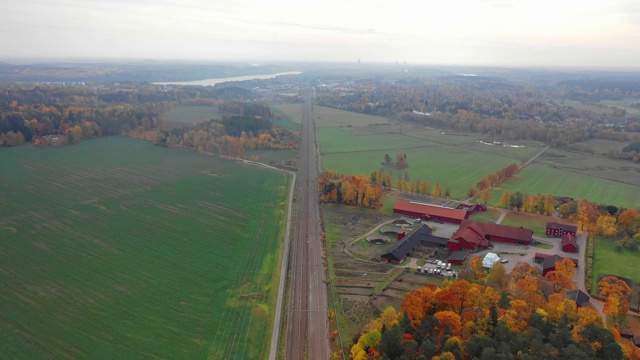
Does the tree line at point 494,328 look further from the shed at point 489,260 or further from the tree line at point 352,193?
the tree line at point 352,193

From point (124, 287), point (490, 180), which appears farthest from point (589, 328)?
point (490, 180)

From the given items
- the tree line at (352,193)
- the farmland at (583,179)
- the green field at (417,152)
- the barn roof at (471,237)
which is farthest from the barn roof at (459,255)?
the farmland at (583,179)

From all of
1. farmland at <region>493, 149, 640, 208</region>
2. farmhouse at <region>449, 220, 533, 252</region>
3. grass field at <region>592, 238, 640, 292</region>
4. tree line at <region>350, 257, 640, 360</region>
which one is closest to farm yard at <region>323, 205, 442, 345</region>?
tree line at <region>350, 257, 640, 360</region>

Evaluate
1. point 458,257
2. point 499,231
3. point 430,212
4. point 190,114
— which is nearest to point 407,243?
point 458,257

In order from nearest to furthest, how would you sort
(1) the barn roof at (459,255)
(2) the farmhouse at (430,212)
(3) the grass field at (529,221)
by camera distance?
(1) the barn roof at (459,255), (3) the grass field at (529,221), (2) the farmhouse at (430,212)

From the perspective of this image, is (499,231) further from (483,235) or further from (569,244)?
(569,244)

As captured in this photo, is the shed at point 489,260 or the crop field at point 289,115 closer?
the shed at point 489,260
